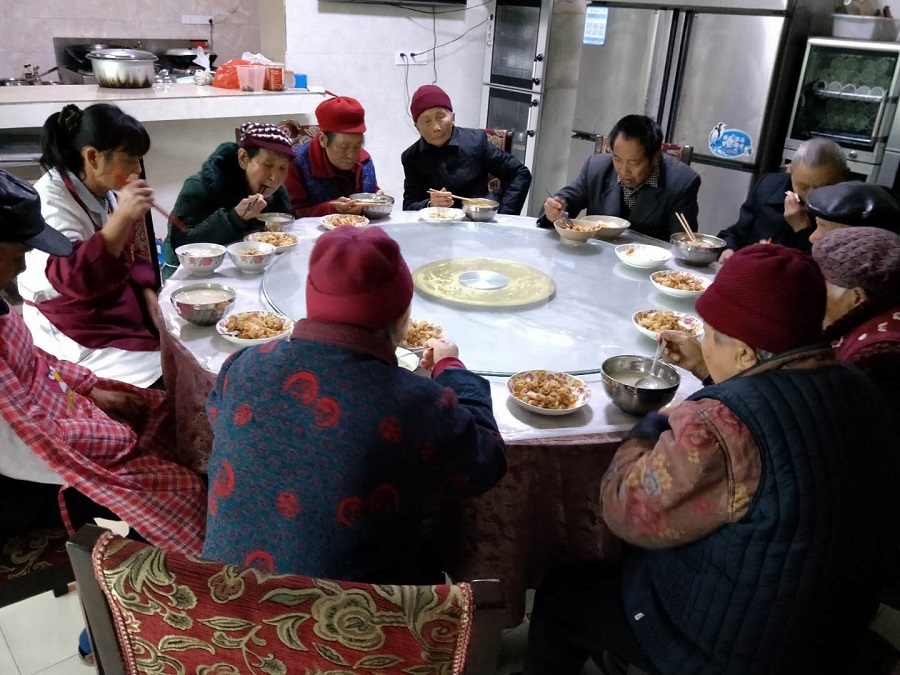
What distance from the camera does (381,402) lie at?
3.52ft

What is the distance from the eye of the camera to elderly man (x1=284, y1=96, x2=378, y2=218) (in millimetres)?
2916

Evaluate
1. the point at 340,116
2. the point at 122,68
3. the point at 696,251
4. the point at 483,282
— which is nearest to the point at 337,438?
the point at 483,282

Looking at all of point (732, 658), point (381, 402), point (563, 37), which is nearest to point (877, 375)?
point (732, 658)

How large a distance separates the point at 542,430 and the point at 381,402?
52 cm

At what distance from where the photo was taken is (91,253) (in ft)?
6.42

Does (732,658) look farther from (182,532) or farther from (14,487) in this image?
(14,487)

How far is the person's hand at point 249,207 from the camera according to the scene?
2477mm

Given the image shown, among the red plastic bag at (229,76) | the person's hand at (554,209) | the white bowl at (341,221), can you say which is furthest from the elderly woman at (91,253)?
the red plastic bag at (229,76)

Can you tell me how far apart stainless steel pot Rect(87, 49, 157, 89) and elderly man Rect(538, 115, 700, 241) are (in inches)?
108

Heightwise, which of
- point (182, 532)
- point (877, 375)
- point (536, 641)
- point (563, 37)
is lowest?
point (536, 641)

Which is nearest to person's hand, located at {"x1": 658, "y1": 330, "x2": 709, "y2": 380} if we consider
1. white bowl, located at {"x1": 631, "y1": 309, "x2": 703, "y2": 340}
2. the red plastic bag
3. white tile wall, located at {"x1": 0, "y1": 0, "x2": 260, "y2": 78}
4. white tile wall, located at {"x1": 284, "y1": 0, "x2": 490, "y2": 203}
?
white bowl, located at {"x1": 631, "y1": 309, "x2": 703, "y2": 340}

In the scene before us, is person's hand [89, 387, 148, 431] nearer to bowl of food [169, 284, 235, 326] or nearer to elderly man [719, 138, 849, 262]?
bowl of food [169, 284, 235, 326]

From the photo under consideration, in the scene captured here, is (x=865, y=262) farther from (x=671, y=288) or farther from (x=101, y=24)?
(x=101, y=24)

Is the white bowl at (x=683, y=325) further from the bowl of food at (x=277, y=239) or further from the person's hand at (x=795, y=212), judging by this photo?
the bowl of food at (x=277, y=239)
